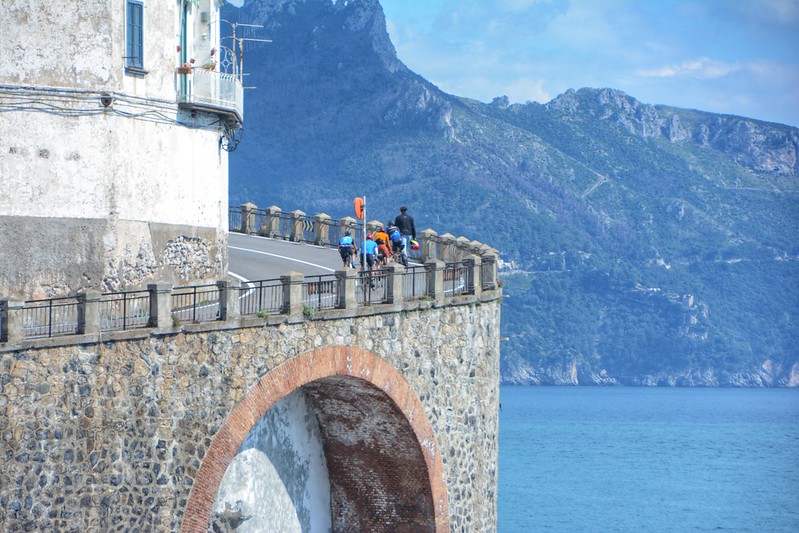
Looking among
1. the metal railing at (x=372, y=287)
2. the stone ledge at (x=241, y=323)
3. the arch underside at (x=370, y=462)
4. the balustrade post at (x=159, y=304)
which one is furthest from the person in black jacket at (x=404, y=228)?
the balustrade post at (x=159, y=304)

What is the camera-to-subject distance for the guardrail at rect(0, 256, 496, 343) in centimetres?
2347

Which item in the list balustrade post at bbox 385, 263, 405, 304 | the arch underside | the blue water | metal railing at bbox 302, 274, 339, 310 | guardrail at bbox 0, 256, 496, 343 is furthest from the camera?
the blue water

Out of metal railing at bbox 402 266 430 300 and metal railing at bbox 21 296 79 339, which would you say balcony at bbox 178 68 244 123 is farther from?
metal railing at bbox 21 296 79 339

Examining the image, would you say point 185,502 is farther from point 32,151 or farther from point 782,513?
point 782,513

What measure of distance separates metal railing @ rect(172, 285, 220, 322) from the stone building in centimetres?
88

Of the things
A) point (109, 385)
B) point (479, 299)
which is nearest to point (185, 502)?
point (109, 385)

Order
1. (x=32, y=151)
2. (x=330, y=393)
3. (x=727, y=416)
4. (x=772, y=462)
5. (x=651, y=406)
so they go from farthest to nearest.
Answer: (x=651, y=406), (x=727, y=416), (x=772, y=462), (x=330, y=393), (x=32, y=151)

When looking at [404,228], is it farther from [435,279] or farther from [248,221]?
[248,221]

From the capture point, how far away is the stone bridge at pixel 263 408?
75.6 feet

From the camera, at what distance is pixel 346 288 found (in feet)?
96.1

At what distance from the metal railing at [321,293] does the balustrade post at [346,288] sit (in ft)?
0.35

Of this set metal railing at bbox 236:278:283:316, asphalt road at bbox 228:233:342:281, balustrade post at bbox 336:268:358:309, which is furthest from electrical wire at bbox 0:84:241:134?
asphalt road at bbox 228:233:342:281

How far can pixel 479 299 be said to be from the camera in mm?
34312

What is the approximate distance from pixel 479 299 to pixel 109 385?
12.6m
